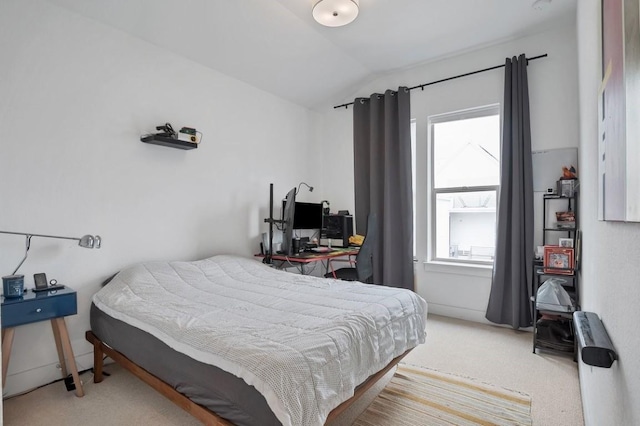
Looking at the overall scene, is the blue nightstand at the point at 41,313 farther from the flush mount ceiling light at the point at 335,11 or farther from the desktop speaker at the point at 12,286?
the flush mount ceiling light at the point at 335,11

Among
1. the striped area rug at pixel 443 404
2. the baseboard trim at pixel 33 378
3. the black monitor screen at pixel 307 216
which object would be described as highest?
the black monitor screen at pixel 307 216

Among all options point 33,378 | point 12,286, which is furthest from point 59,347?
point 12,286

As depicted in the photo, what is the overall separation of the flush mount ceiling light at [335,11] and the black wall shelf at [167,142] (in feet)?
5.45

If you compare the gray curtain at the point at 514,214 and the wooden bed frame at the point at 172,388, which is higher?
the gray curtain at the point at 514,214

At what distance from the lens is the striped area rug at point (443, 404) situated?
1956 millimetres

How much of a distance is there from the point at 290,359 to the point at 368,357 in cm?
60

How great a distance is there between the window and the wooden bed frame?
230 cm

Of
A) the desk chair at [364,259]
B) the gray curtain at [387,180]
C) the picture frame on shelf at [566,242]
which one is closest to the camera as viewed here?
the picture frame on shelf at [566,242]

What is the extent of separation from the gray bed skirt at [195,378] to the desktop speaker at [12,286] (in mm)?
594

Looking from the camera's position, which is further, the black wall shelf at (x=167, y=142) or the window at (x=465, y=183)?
the window at (x=465, y=183)

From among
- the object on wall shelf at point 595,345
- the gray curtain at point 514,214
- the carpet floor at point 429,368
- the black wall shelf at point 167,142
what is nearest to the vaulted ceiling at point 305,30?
the gray curtain at point 514,214

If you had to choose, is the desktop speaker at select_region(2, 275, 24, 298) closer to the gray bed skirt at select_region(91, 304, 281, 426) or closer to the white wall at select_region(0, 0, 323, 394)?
the white wall at select_region(0, 0, 323, 394)

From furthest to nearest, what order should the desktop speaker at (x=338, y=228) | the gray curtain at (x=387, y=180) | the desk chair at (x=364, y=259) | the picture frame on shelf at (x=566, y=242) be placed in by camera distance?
the desktop speaker at (x=338, y=228) → the gray curtain at (x=387, y=180) → the desk chair at (x=364, y=259) → the picture frame on shelf at (x=566, y=242)

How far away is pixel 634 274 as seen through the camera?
66 centimetres
